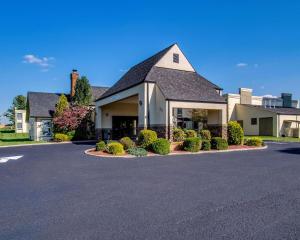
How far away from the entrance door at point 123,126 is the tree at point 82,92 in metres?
5.15

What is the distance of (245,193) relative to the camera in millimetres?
6391

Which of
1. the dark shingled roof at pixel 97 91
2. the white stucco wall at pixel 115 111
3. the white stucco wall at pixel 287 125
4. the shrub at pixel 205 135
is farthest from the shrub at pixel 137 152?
the white stucco wall at pixel 287 125

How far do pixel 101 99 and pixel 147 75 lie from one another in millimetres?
8908

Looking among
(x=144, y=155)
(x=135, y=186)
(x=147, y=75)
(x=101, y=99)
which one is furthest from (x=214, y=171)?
(x=101, y=99)

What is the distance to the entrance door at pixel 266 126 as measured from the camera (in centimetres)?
3219

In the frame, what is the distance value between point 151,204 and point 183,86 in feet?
48.4

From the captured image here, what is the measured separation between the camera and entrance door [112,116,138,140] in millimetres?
28239

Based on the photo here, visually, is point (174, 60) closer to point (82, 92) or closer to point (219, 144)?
point (219, 144)

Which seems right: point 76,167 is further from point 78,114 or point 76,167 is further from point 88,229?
point 78,114

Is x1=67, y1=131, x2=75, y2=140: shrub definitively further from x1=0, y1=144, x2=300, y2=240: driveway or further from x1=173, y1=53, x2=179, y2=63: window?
x1=0, y1=144, x2=300, y2=240: driveway

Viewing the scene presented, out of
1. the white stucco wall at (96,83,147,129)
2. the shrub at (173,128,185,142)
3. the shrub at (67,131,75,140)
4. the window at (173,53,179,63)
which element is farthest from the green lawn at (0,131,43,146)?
the window at (173,53,179,63)

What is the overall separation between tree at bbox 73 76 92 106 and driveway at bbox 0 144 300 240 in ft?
70.4

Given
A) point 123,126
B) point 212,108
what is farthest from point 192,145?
point 123,126

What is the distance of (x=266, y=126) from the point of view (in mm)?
32781
